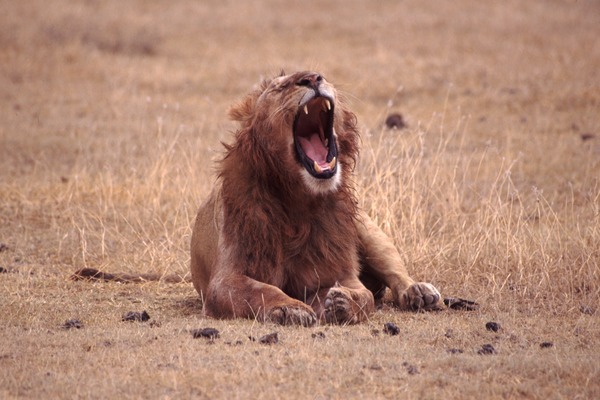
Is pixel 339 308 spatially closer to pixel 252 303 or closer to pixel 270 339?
pixel 252 303

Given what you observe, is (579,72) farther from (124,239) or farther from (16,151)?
(124,239)

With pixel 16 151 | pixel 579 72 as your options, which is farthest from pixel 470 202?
pixel 579 72

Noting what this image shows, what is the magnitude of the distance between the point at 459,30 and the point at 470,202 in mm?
10276

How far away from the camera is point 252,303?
6020 millimetres

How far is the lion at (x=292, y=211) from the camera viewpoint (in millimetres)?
6176

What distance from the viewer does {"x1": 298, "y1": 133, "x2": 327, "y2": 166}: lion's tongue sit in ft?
21.1

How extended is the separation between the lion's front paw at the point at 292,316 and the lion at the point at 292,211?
152mm

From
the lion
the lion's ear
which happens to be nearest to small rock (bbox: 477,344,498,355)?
the lion

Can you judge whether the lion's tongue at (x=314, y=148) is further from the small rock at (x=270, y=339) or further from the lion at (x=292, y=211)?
the small rock at (x=270, y=339)

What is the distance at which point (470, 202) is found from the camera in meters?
10.0

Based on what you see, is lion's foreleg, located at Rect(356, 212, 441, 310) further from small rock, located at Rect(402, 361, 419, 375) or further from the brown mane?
small rock, located at Rect(402, 361, 419, 375)

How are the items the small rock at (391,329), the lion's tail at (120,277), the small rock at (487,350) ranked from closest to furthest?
the small rock at (487,350), the small rock at (391,329), the lion's tail at (120,277)

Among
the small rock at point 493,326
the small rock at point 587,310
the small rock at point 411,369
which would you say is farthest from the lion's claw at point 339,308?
the small rock at point 587,310

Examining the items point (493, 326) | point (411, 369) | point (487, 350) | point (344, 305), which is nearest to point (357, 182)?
point (344, 305)
